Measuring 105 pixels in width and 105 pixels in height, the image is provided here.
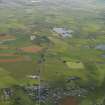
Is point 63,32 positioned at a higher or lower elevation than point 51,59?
lower

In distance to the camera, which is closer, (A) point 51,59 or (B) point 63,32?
(A) point 51,59

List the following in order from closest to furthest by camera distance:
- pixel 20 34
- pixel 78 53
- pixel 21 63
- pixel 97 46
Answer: pixel 21 63 < pixel 78 53 < pixel 97 46 < pixel 20 34

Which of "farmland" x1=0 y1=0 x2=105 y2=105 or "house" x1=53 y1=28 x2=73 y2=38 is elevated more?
"farmland" x1=0 y1=0 x2=105 y2=105

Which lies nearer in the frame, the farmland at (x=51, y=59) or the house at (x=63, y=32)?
the farmland at (x=51, y=59)

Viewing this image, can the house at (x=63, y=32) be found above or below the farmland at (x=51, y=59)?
below

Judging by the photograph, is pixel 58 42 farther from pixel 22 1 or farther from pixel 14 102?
pixel 22 1

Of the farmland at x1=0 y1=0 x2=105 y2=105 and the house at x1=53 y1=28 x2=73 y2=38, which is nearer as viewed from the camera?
the farmland at x1=0 y1=0 x2=105 y2=105

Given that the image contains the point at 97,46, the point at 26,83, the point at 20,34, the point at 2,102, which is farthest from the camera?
the point at 20,34

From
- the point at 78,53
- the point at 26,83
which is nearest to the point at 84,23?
the point at 78,53
